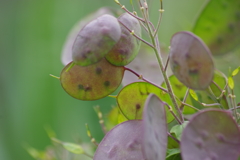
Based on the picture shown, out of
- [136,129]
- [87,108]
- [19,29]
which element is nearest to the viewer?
[136,129]

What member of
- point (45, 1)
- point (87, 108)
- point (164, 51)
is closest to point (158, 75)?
point (164, 51)

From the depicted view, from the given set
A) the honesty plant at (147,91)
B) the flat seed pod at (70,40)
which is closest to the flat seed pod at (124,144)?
the honesty plant at (147,91)

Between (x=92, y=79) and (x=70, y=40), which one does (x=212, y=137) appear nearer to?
(x=92, y=79)

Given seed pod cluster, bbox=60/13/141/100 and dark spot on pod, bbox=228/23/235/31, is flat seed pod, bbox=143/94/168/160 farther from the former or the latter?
dark spot on pod, bbox=228/23/235/31

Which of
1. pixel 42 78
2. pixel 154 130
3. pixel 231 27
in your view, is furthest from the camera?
pixel 42 78

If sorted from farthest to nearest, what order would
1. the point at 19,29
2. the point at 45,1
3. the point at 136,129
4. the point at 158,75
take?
the point at 19,29
the point at 45,1
the point at 158,75
the point at 136,129

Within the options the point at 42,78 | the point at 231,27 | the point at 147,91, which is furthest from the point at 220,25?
the point at 42,78

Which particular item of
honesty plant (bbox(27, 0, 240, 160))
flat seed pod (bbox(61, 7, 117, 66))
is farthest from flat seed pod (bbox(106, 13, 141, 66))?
flat seed pod (bbox(61, 7, 117, 66))

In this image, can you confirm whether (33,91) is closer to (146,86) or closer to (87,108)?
(87,108)

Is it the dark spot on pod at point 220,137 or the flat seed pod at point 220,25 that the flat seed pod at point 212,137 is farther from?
the flat seed pod at point 220,25
